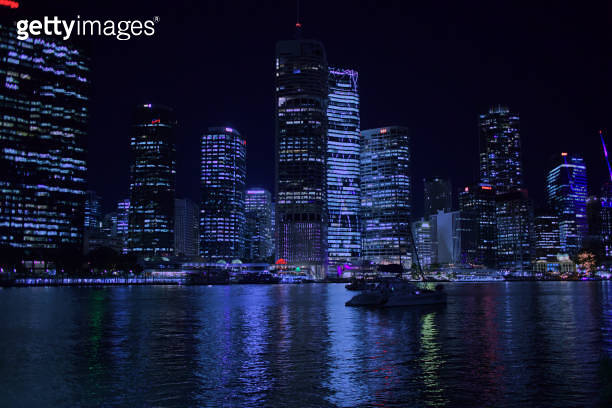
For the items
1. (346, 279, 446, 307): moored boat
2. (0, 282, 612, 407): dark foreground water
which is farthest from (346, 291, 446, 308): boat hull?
(0, 282, 612, 407): dark foreground water

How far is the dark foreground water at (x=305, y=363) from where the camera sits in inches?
1093

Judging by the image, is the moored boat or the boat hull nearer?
the boat hull

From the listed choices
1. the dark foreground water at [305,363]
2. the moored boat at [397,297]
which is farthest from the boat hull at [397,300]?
the dark foreground water at [305,363]

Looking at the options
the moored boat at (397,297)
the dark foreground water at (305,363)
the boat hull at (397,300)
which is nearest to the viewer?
→ the dark foreground water at (305,363)

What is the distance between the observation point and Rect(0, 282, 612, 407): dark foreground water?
91.0 feet

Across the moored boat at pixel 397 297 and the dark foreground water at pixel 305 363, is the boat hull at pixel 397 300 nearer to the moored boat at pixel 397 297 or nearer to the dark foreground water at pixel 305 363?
the moored boat at pixel 397 297

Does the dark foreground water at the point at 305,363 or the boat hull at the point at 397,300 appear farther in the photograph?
the boat hull at the point at 397,300

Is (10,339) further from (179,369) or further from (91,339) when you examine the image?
(179,369)

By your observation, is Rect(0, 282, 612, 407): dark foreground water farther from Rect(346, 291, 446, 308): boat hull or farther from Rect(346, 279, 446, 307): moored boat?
Rect(346, 279, 446, 307): moored boat

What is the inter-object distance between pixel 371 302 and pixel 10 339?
177 feet

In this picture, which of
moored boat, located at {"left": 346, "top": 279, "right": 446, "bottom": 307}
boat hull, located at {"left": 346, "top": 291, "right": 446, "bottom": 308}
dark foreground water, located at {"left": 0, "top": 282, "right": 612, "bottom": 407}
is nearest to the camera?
dark foreground water, located at {"left": 0, "top": 282, "right": 612, "bottom": 407}

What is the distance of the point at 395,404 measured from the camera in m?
26.2

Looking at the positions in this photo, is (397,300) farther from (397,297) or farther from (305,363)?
(305,363)

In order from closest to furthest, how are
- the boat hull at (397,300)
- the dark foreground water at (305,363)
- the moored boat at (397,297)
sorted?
1. the dark foreground water at (305,363)
2. the boat hull at (397,300)
3. the moored boat at (397,297)
